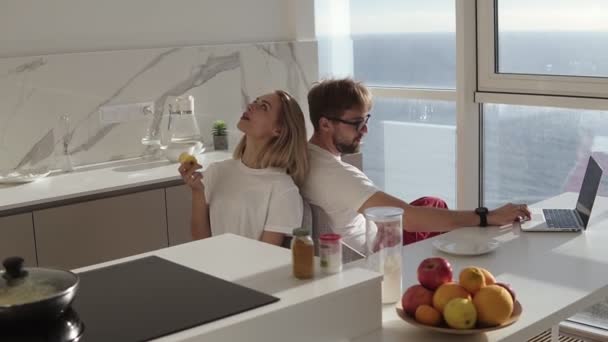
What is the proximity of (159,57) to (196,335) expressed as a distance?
9.25 feet

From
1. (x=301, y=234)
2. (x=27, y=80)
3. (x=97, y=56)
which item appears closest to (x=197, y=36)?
(x=97, y=56)

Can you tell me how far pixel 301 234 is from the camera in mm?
1959

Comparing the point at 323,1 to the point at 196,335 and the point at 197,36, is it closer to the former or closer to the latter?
the point at 197,36

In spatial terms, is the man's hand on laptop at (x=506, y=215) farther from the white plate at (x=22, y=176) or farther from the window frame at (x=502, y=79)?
the white plate at (x=22, y=176)

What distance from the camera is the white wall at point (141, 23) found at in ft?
12.7

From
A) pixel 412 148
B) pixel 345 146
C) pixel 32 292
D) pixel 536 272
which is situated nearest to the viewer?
pixel 32 292

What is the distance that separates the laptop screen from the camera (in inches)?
113

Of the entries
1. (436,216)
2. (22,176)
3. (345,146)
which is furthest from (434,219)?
(22,176)

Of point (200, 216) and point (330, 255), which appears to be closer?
point (330, 255)

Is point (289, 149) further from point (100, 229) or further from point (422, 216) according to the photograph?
point (100, 229)

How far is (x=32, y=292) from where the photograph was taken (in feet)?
5.31

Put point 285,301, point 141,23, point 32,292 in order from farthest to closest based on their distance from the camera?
point 141,23, point 285,301, point 32,292

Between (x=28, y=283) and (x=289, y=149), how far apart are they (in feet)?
4.81

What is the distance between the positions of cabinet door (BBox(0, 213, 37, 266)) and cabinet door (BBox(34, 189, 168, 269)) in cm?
3
